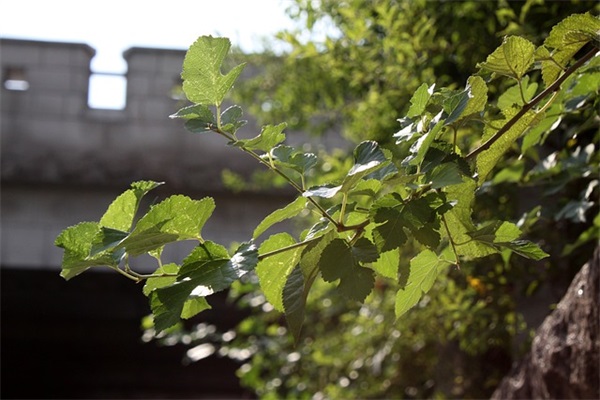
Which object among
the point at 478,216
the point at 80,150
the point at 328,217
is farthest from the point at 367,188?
the point at 80,150

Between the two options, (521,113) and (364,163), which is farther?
(521,113)

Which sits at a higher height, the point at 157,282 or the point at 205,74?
the point at 205,74

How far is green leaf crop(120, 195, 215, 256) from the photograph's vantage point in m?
0.96

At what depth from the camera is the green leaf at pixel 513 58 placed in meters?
1.06

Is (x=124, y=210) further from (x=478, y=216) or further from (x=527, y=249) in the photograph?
(x=478, y=216)

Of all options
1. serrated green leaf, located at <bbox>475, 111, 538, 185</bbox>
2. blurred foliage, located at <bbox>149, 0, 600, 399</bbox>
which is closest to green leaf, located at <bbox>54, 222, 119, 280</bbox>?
serrated green leaf, located at <bbox>475, 111, 538, 185</bbox>

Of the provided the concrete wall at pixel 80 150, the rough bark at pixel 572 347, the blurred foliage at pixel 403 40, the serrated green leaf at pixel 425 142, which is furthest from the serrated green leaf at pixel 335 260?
the concrete wall at pixel 80 150

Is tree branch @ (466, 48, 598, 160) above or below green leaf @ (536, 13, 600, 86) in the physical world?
below

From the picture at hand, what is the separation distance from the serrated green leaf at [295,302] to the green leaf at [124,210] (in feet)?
0.60

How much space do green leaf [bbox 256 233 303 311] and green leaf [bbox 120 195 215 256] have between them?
0.09 meters

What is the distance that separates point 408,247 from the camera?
11.0 ft

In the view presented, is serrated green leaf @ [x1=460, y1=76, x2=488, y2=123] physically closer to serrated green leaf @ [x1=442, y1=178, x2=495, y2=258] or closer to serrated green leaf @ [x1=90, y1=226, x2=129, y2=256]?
serrated green leaf @ [x1=442, y1=178, x2=495, y2=258]

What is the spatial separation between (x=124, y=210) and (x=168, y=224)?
0.08m

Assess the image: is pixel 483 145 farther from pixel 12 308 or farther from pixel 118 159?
pixel 12 308
